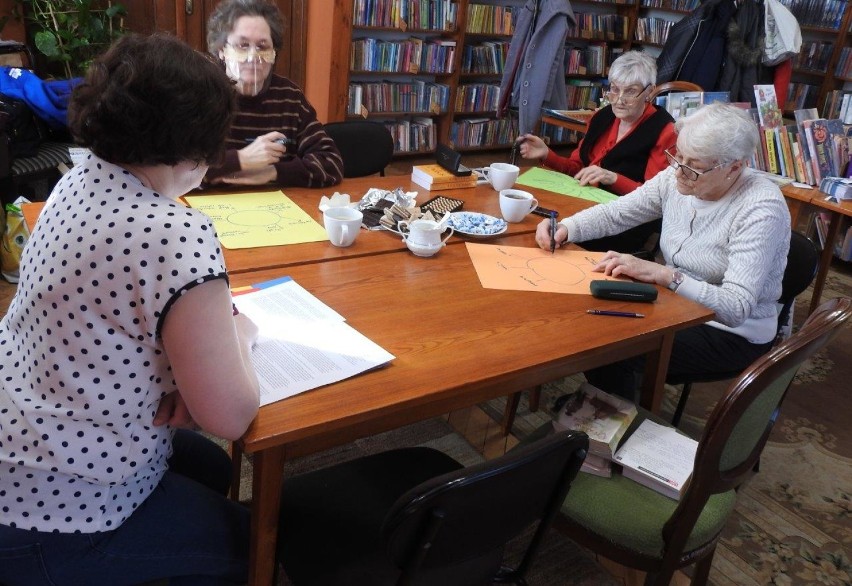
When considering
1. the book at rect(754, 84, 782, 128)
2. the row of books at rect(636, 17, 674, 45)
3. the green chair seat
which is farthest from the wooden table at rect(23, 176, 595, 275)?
the row of books at rect(636, 17, 674, 45)

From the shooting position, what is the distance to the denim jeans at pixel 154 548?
3.14 ft

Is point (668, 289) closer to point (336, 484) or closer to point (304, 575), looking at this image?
point (336, 484)

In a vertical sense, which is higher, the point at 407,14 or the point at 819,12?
the point at 819,12

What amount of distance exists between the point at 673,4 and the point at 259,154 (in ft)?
18.7

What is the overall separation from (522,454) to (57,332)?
65 centimetres

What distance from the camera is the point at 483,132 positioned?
5.86 meters

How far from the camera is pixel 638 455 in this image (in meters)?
1.46

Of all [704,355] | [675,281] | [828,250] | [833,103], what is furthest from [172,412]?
[833,103]

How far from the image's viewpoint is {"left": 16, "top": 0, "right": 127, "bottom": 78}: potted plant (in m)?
3.68

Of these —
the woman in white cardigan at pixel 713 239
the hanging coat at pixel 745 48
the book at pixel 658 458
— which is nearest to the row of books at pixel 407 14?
the hanging coat at pixel 745 48

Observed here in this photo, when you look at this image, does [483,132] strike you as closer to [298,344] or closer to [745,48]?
[745,48]

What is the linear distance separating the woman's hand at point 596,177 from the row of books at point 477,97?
3192 mm

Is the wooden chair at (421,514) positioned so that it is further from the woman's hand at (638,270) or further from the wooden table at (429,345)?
the woman's hand at (638,270)

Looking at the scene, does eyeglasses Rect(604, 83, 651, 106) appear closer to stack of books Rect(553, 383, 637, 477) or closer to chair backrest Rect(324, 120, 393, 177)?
chair backrest Rect(324, 120, 393, 177)
